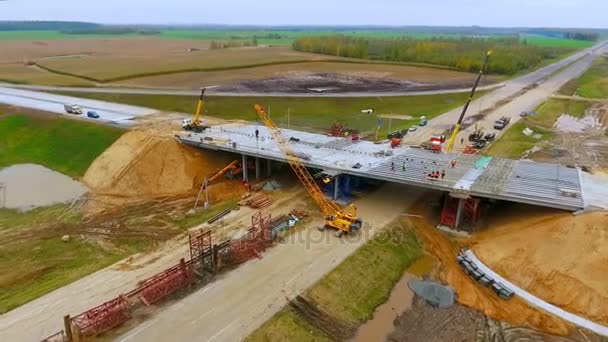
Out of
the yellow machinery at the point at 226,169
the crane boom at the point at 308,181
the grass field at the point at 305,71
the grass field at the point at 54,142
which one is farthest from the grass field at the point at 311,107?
the grass field at the point at 305,71

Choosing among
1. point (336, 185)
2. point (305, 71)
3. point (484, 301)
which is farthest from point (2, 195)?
point (305, 71)

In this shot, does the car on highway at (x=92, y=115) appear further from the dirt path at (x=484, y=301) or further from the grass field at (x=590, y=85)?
the grass field at (x=590, y=85)

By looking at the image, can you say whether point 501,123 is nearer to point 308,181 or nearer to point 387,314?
point 308,181

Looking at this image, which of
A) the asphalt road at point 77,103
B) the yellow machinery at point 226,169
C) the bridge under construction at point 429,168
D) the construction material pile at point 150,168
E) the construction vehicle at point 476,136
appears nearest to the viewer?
the bridge under construction at point 429,168

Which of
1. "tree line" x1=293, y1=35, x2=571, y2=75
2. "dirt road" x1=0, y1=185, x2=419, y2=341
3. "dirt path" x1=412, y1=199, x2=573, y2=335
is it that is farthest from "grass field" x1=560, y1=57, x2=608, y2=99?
"dirt road" x1=0, y1=185, x2=419, y2=341

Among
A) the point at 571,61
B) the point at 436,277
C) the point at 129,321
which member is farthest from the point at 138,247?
the point at 571,61

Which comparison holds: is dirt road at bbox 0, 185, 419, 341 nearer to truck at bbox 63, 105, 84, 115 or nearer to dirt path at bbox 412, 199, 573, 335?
dirt path at bbox 412, 199, 573, 335
